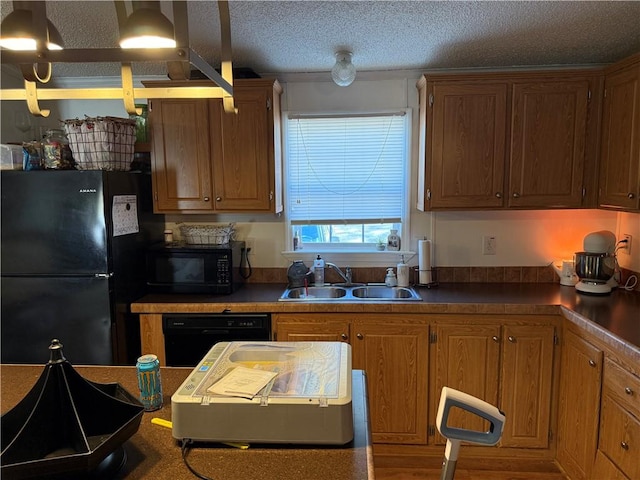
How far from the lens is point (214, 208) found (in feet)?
9.31

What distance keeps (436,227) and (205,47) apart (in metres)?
1.85

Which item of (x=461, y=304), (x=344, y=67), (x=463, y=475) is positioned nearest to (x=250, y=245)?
(x=344, y=67)

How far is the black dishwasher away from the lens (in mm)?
2547

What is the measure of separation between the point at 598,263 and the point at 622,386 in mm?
930

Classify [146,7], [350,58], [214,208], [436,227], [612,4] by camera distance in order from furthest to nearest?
[436,227]
[214,208]
[350,58]
[612,4]
[146,7]

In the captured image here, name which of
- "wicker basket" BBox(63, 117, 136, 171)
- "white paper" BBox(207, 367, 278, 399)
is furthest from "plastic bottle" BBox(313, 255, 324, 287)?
"white paper" BBox(207, 367, 278, 399)

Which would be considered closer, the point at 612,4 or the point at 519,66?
the point at 612,4

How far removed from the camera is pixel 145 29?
37.8 inches

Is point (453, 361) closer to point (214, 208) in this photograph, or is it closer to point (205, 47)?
point (214, 208)

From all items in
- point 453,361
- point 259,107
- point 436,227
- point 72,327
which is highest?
point 259,107

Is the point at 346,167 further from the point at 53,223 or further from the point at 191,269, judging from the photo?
the point at 53,223

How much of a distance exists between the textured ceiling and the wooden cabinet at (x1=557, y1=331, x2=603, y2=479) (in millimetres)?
1590

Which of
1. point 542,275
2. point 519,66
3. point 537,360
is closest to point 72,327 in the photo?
point 537,360

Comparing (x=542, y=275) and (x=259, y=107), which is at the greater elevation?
(x=259, y=107)
